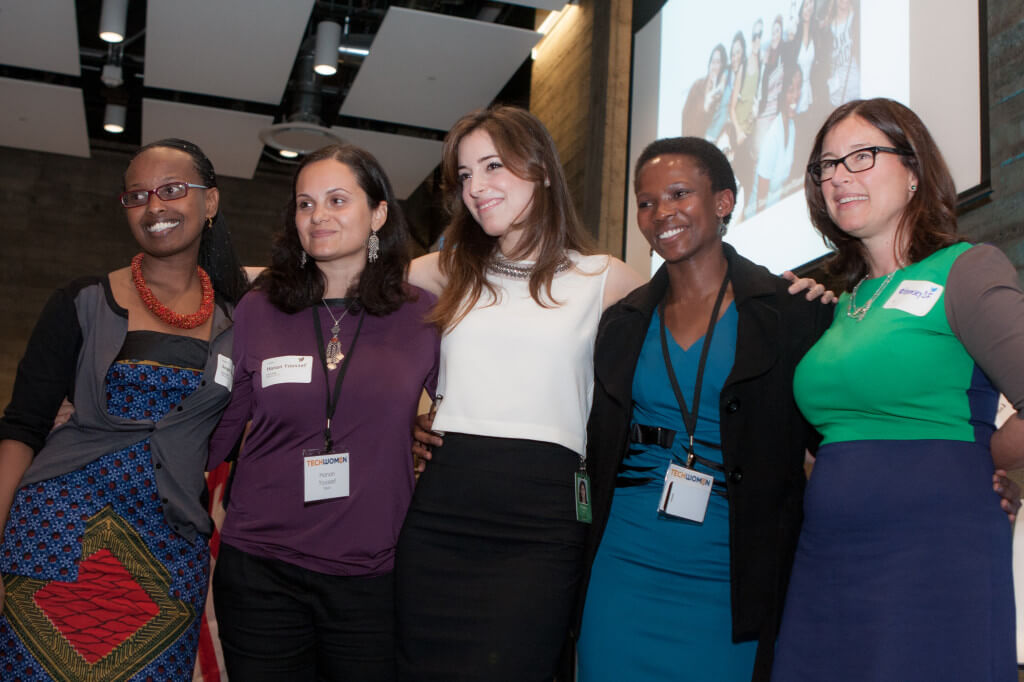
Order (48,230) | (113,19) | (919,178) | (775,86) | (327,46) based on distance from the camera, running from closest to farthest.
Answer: (919,178) < (775,86) < (113,19) < (327,46) < (48,230)

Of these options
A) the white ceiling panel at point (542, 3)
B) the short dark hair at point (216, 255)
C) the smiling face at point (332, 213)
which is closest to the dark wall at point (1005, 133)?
the smiling face at point (332, 213)

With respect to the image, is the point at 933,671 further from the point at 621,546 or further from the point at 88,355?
the point at 88,355

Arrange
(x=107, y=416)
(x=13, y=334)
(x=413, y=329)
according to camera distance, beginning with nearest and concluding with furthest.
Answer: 1. (x=107, y=416)
2. (x=413, y=329)
3. (x=13, y=334)

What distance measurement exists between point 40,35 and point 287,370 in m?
6.25

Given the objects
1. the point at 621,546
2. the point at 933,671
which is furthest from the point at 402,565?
the point at 933,671

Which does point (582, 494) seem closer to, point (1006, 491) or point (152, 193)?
point (1006, 491)

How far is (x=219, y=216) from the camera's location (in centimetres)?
252

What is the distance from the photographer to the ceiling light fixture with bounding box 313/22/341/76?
23.0ft

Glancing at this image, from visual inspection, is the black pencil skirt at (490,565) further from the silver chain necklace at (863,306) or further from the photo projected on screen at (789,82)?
the photo projected on screen at (789,82)

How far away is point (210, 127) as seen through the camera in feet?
28.2

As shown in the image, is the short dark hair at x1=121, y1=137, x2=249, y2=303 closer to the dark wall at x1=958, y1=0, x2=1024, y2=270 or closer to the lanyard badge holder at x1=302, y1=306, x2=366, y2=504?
the lanyard badge holder at x1=302, y1=306, x2=366, y2=504

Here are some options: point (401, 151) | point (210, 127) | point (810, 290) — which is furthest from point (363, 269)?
point (210, 127)

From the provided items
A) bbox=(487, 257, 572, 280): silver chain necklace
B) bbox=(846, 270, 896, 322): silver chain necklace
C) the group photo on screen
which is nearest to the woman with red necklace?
bbox=(487, 257, 572, 280): silver chain necklace

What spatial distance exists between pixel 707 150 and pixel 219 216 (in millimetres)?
1284
